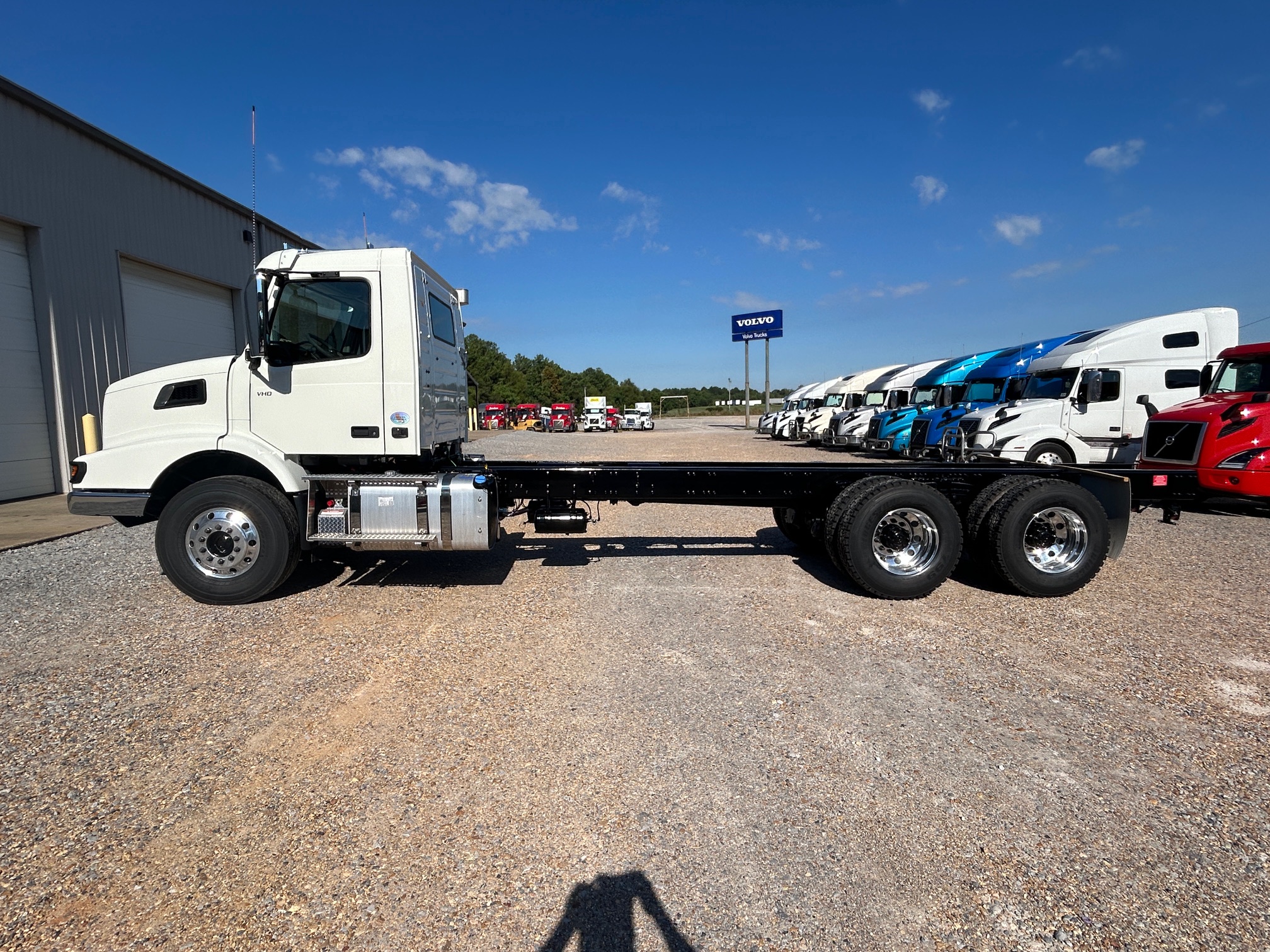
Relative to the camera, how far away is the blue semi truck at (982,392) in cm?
1466

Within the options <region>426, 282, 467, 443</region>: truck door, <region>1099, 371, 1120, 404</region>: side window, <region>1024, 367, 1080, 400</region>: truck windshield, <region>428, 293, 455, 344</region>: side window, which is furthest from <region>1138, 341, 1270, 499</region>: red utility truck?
<region>428, 293, 455, 344</region>: side window

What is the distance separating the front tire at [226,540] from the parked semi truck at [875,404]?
19026 millimetres

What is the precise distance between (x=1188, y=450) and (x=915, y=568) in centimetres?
649

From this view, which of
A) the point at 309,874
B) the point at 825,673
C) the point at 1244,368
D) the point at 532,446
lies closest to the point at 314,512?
the point at 309,874

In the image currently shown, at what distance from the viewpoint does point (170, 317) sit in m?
13.5

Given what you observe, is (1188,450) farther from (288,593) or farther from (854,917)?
(288,593)

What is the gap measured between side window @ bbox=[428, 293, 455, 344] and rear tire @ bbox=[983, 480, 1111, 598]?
5.21m

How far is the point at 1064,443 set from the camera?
12.8 meters

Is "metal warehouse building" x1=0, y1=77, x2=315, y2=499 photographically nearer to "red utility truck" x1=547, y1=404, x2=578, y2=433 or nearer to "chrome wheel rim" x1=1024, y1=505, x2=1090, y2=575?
"chrome wheel rim" x1=1024, y1=505, x2=1090, y2=575

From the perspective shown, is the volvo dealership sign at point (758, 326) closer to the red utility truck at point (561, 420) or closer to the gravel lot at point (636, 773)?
the red utility truck at point (561, 420)

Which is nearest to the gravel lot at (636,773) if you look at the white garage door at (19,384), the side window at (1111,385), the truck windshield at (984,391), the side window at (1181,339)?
the white garage door at (19,384)

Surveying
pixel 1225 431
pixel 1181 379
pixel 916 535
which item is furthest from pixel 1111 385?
pixel 916 535

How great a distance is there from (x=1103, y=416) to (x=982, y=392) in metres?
3.77

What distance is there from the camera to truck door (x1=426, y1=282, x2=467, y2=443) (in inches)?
230
